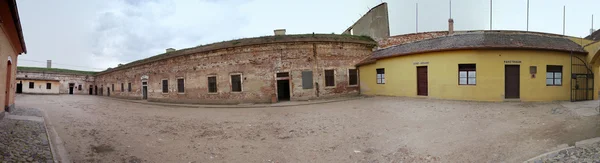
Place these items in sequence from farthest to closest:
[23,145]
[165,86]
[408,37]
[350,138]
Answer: [165,86], [408,37], [350,138], [23,145]

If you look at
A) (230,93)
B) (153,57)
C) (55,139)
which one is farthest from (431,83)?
(153,57)

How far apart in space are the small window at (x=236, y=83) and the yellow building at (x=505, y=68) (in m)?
10.4

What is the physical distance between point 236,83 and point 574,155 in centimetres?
1507

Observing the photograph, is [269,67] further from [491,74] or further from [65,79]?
[65,79]

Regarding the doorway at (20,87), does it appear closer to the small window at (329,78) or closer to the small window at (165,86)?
the small window at (165,86)

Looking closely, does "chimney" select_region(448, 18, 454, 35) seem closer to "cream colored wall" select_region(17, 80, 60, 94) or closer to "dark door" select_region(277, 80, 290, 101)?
"dark door" select_region(277, 80, 290, 101)

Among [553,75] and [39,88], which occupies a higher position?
[553,75]

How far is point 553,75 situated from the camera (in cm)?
1218

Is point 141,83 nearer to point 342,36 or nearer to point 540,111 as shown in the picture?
point 342,36

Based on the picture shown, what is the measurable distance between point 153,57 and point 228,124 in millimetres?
17593

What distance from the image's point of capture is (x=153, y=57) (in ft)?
74.1

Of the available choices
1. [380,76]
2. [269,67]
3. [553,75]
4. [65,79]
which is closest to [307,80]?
[269,67]

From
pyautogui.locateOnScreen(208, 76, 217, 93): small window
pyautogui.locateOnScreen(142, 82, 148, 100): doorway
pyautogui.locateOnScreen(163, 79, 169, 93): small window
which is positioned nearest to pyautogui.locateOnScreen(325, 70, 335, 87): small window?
pyautogui.locateOnScreen(208, 76, 217, 93): small window

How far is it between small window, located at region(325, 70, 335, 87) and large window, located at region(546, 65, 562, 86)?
10.4m
